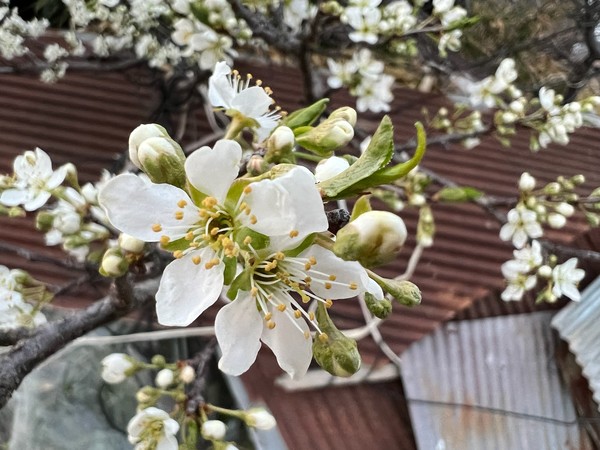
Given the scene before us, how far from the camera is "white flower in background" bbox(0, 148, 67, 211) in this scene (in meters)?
0.39

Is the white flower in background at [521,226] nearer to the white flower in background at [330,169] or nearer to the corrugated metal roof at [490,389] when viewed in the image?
the corrugated metal roof at [490,389]

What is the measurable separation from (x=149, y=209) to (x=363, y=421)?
0.46 meters

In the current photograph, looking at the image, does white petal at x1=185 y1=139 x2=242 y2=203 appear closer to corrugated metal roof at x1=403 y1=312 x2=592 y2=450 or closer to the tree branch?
the tree branch

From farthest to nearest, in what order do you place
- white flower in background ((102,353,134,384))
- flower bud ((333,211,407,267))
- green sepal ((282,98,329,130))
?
white flower in background ((102,353,134,384))
green sepal ((282,98,329,130))
flower bud ((333,211,407,267))

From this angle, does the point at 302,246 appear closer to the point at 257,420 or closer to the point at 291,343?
the point at 291,343

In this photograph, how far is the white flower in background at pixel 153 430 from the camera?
37 cm

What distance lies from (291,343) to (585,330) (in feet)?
1.71


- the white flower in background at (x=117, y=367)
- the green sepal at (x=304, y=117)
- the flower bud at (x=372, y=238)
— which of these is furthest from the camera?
the white flower in background at (x=117, y=367)

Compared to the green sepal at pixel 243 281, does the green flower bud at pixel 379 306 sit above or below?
below

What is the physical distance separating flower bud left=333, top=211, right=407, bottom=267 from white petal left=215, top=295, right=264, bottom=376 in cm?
6

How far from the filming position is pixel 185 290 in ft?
0.79

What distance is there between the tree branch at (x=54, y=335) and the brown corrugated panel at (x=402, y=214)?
242 millimetres

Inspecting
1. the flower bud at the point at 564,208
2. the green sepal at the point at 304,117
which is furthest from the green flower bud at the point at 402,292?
the flower bud at the point at 564,208

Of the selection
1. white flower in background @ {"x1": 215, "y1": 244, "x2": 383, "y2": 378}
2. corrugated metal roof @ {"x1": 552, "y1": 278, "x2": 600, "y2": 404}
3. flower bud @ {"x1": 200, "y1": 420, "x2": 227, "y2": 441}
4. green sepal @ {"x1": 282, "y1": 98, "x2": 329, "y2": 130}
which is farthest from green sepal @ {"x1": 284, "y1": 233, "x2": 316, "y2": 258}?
corrugated metal roof @ {"x1": 552, "y1": 278, "x2": 600, "y2": 404}
